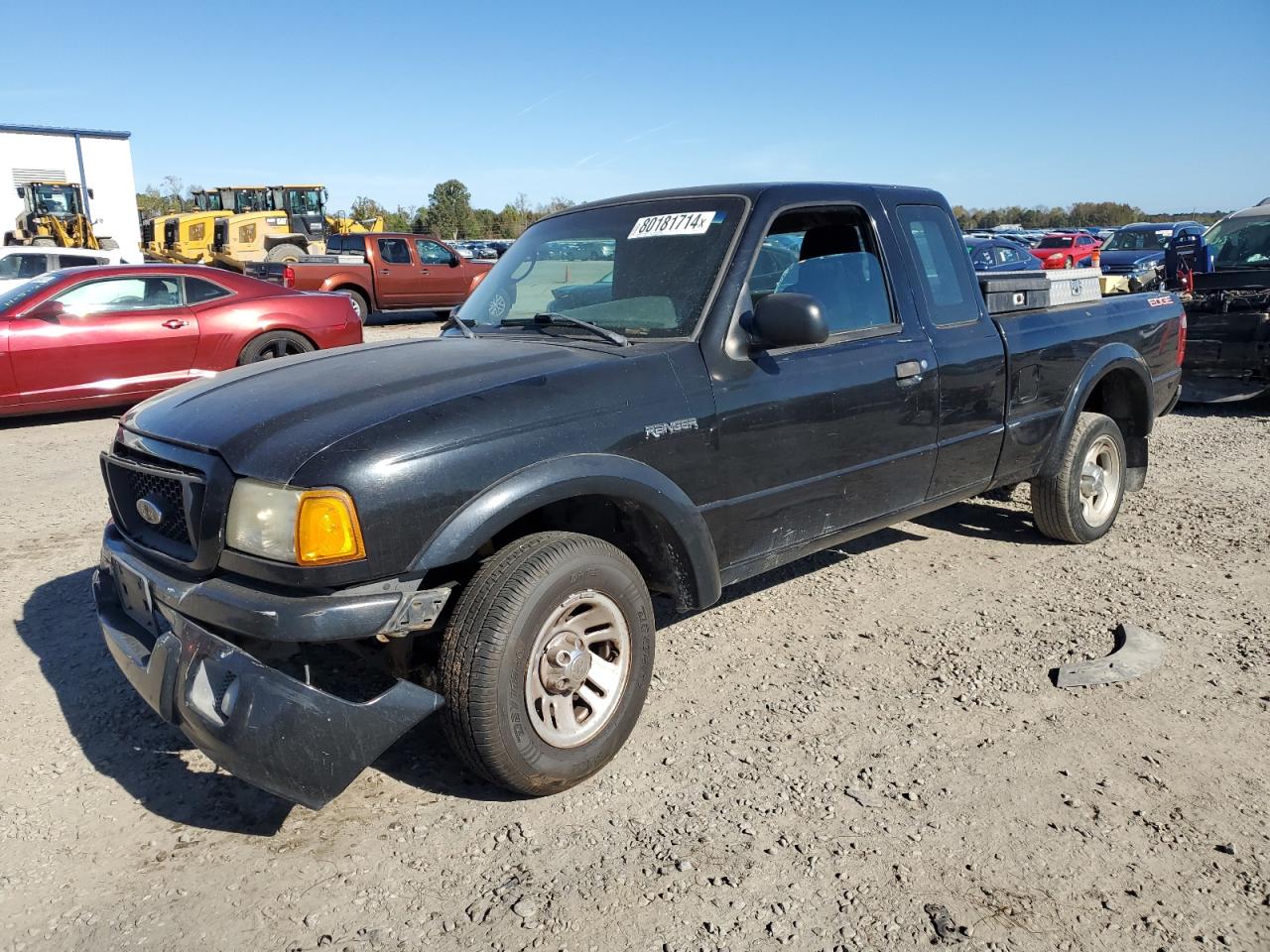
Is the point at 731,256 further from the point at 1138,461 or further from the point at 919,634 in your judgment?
the point at 1138,461

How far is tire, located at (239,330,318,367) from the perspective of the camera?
32.2 ft

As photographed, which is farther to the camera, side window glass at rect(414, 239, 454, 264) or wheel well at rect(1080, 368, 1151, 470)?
side window glass at rect(414, 239, 454, 264)

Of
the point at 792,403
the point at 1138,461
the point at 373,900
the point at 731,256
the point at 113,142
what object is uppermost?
the point at 113,142

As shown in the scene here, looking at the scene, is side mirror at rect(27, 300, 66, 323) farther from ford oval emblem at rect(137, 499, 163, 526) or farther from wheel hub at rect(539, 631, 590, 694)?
wheel hub at rect(539, 631, 590, 694)

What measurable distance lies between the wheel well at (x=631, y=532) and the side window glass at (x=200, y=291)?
7741 mm

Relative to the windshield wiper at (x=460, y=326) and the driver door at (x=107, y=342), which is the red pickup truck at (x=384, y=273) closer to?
the driver door at (x=107, y=342)

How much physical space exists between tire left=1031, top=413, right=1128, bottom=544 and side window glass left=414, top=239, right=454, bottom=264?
51.8ft

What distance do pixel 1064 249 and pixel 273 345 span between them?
26.2 metres

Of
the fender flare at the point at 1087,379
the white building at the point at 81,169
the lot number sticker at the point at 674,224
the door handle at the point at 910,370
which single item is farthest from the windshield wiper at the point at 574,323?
the white building at the point at 81,169

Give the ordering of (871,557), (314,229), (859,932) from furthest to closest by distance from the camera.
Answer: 1. (314,229)
2. (871,557)
3. (859,932)

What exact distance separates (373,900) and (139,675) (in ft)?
3.29

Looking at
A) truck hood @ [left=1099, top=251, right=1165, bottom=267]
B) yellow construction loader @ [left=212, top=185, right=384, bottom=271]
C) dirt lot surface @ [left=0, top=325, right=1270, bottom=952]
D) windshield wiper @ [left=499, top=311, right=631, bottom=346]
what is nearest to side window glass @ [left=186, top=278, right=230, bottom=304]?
dirt lot surface @ [left=0, top=325, right=1270, bottom=952]

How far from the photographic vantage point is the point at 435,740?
3475mm

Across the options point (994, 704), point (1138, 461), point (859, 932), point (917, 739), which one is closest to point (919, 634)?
point (994, 704)
